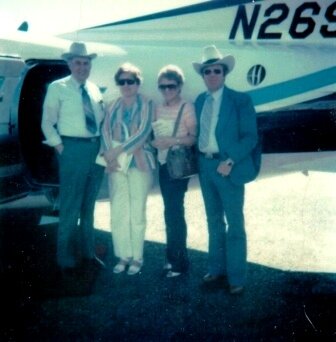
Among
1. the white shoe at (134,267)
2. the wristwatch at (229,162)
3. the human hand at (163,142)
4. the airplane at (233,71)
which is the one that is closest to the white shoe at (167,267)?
the white shoe at (134,267)

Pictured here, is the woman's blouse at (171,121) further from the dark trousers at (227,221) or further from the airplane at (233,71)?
the airplane at (233,71)

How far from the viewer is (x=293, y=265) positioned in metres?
4.86

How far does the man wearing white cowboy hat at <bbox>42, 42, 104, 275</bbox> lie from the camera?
14.2 feet

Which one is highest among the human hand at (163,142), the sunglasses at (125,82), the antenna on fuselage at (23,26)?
the antenna on fuselage at (23,26)

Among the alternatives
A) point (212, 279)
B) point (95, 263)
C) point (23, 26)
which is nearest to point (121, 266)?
point (95, 263)

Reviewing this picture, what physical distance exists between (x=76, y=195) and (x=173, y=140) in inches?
36.6

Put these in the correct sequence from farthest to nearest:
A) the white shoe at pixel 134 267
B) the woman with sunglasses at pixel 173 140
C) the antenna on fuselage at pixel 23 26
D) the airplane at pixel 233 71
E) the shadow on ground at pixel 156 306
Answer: the antenna on fuselage at pixel 23 26 < the airplane at pixel 233 71 < the white shoe at pixel 134 267 < the woman with sunglasses at pixel 173 140 < the shadow on ground at pixel 156 306

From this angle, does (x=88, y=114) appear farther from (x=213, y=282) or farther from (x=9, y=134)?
(x=213, y=282)

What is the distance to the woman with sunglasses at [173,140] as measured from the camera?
4188 mm

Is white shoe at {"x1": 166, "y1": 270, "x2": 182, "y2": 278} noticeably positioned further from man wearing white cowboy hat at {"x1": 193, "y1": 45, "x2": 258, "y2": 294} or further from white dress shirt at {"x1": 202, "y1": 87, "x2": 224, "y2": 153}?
white dress shirt at {"x1": 202, "y1": 87, "x2": 224, "y2": 153}

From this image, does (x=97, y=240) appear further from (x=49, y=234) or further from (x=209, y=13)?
(x=209, y=13)

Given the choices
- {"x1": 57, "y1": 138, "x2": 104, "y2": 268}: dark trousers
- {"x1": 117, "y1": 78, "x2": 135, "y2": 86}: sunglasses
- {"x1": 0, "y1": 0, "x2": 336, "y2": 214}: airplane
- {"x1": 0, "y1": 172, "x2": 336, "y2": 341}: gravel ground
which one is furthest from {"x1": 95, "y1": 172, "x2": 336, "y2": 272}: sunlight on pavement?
{"x1": 117, "y1": 78, "x2": 135, "y2": 86}: sunglasses

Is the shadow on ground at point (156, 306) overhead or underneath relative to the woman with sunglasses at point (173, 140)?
underneath

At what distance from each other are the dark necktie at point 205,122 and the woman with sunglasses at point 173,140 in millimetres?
106
